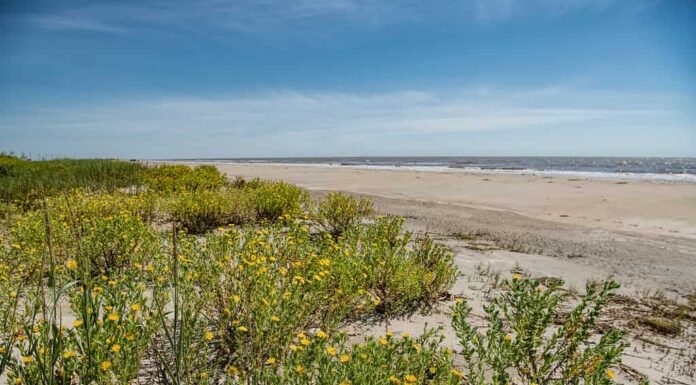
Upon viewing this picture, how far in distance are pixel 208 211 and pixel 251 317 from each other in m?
5.18


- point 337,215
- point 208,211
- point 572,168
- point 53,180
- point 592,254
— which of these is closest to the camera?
point 592,254

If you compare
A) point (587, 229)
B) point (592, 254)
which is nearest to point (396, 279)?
point (592, 254)

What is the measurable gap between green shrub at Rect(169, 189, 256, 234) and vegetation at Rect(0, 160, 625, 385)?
203 centimetres

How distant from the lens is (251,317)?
319 centimetres

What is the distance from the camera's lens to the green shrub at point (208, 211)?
7.70m

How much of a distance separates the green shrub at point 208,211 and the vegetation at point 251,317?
6.66 feet

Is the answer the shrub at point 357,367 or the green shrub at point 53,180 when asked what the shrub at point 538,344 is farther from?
the green shrub at point 53,180

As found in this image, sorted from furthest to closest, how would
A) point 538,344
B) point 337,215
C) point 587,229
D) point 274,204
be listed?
1. point 587,229
2. point 274,204
3. point 337,215
4. point 538,344

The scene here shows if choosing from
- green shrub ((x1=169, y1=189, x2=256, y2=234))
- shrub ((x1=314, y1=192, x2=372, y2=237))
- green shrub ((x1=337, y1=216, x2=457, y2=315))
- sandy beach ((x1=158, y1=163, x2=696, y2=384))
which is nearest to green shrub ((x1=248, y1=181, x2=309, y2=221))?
green shrub ((x1=169, y1=189, x2=256, y2=234))

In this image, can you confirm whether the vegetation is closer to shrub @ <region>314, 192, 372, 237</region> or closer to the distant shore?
shrub @ <region>314, 192, 372, 237</region>

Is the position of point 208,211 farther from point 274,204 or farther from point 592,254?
point 592,254

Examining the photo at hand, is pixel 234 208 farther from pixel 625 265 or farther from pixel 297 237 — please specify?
pixel 625 265

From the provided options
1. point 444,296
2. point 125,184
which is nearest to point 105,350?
point 444,296

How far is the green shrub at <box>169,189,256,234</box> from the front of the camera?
303 inches
